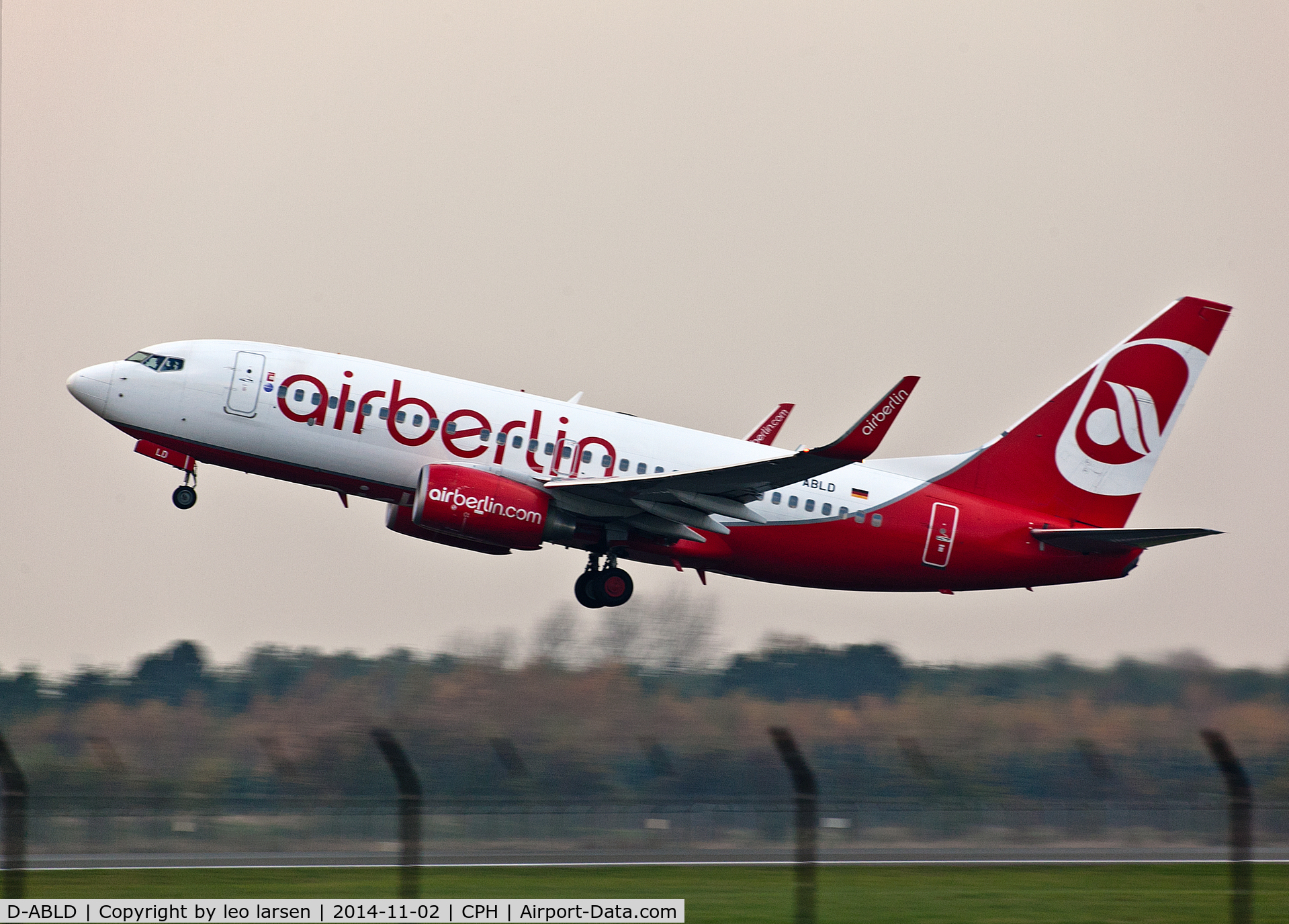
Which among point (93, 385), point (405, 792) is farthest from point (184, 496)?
point (405, 792)

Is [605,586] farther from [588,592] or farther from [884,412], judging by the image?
[884,412]

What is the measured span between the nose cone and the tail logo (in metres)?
22.8

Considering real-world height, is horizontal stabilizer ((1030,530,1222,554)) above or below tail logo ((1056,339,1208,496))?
below

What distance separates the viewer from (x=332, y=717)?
32125mm

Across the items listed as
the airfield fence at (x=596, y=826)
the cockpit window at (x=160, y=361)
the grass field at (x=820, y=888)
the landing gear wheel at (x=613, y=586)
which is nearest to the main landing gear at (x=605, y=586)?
the landing gear wheel at (x=613, y=586)

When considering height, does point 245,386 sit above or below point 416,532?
above

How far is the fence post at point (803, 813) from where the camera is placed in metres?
14.9

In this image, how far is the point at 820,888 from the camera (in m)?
25.2

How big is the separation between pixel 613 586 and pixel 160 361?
1129 cm

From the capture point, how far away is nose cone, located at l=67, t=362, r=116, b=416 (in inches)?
1208

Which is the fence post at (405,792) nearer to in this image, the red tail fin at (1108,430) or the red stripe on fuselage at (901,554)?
the red stripe on fuselage at (901,554)

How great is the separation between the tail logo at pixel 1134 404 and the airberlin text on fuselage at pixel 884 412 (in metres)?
9.85

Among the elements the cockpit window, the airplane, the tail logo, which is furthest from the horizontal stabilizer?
the cockpit window

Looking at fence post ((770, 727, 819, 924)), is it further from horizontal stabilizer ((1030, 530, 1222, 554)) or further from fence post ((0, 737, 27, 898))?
horizontal stabilizer ((1030, 530, 1222, 554))
